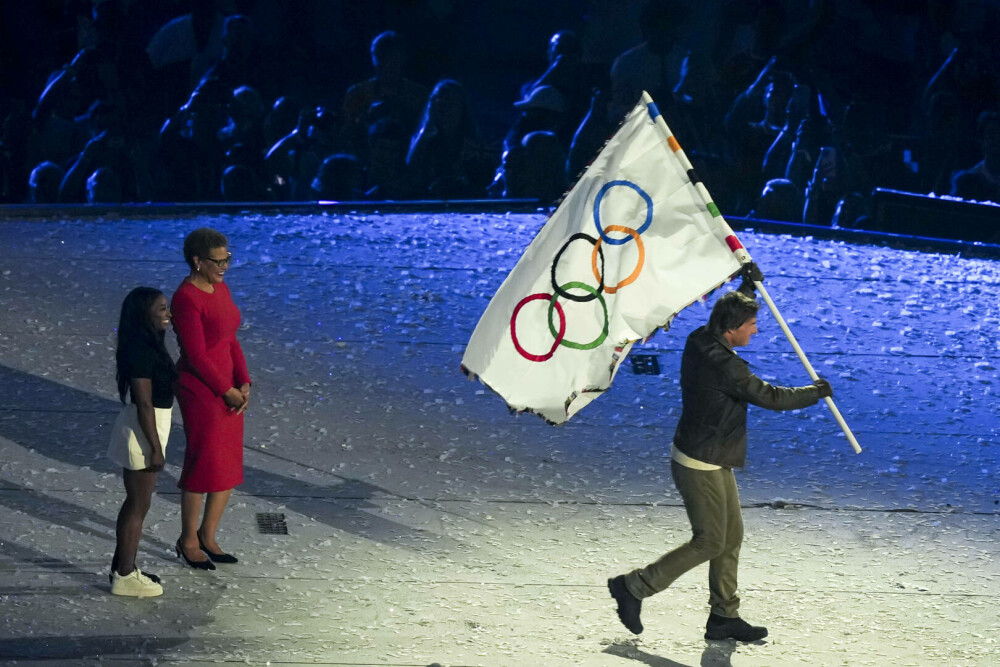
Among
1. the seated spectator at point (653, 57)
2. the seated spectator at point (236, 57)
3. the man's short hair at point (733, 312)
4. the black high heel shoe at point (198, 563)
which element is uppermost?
the seated spectator at point (653, 57)

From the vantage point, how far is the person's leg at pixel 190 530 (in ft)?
17.8

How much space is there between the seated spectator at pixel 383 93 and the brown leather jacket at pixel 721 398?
7702 mm

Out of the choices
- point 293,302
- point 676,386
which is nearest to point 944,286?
point 676,386

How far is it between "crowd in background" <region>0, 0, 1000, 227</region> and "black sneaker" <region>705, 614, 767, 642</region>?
7643mm

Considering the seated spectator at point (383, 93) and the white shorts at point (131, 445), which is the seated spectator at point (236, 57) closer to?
the seated spectator at point (383, 93)

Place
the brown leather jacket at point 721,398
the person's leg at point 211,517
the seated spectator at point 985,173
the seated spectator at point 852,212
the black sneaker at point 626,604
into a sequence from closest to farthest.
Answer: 1. the brown leather jacket at point 721,398
2. the black sneaker at point 626,604
3. the person's leg at point 211,517
4. the seated spectator at point 985,173
5. the seated spectator at point 852,212

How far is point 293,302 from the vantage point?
936 cm

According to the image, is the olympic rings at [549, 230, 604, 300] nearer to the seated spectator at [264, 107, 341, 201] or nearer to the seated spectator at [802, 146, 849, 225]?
the seated spectator at [264, 107, 341, 201]

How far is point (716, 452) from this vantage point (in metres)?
4.91

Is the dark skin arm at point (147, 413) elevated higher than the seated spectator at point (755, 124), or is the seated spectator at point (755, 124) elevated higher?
the seated spectator at point (755, 124)

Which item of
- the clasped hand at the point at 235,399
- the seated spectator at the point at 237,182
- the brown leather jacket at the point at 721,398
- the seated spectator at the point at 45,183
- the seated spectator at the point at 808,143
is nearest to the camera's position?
the brown leather jacket at the point at 721,398

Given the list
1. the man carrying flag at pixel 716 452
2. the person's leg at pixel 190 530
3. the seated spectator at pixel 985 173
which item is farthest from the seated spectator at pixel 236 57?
the man carrying flag at pixel 716 452

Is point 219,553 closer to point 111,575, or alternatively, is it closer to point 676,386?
point 111,575

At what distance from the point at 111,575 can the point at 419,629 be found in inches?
48.3
